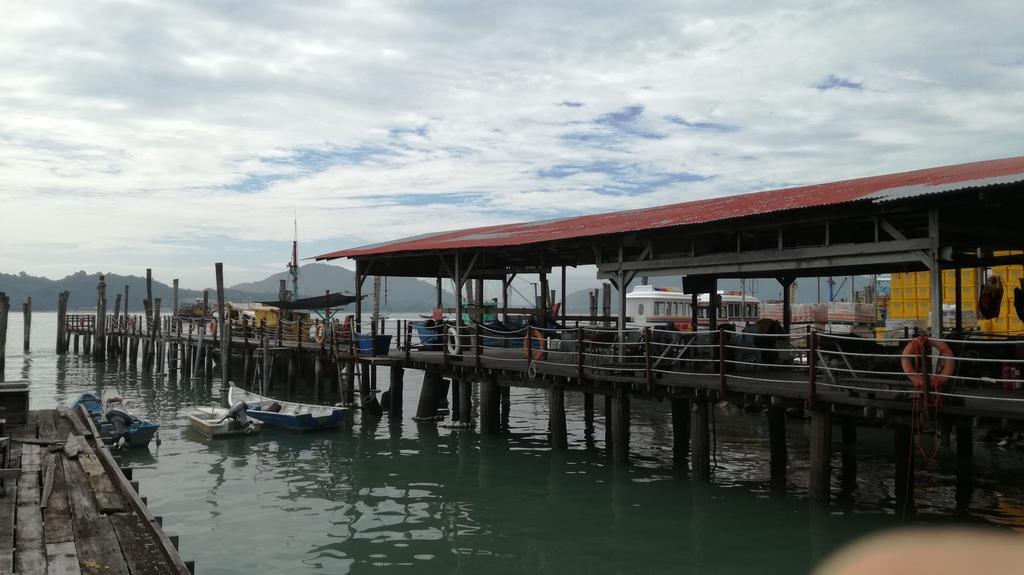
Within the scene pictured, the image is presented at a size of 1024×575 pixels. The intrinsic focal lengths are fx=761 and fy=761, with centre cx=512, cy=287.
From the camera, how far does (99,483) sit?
9352 millimetres

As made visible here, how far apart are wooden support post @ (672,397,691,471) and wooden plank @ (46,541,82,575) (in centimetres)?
1217

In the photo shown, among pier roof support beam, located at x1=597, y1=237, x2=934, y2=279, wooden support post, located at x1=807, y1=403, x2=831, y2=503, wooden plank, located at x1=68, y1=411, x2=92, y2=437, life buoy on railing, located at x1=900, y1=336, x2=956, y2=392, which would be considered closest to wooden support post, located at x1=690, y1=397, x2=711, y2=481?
wooden support post, located at x1=807, y1=403, x2=831, y2=503

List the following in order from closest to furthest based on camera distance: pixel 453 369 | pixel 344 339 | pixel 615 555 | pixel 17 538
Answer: pixel 17 538, pixel 615 555, pixel 453 369, pixel 344 339

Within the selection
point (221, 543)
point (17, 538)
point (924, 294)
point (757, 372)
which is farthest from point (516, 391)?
point (17, 538)

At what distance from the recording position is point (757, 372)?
16.0 meters

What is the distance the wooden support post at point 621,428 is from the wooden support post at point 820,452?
4.38 metres

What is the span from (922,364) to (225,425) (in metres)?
17.2

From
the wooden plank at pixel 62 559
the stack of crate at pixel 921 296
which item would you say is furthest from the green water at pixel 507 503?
the stack of crate at pixel 921 296

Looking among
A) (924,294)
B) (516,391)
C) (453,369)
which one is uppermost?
(924,294)

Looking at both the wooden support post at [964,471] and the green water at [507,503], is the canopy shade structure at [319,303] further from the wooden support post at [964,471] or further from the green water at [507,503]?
the wooden support post at [964,471]

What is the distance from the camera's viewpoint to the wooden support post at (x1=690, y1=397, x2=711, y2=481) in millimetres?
14570

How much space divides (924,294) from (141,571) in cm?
3065

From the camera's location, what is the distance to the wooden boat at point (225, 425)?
68.3 feet

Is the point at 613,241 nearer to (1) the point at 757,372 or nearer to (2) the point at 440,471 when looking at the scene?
(1) the point at 757,372
